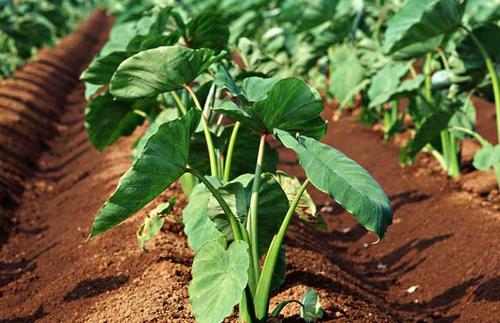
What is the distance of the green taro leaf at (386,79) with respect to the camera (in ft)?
17.9

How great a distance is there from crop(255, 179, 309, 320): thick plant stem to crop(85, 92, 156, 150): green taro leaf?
6.13 ft

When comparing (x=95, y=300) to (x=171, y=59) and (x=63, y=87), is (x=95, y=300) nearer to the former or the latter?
(x=171, y=59)

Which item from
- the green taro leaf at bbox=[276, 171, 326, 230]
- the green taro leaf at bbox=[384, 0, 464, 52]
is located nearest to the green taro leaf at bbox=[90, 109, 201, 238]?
the green taro leaf at bbox=[276, 171, 326, 230]

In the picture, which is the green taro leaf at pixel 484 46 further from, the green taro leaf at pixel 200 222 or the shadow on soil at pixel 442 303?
the green taro leaf at pixel 200 222

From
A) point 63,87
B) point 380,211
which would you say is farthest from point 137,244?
point 63,87

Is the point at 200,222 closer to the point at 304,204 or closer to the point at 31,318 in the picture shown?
the point at 304,204

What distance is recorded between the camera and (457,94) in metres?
5.11

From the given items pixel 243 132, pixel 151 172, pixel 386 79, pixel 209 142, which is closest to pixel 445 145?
pixel 386 79

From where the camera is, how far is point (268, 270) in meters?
2.67

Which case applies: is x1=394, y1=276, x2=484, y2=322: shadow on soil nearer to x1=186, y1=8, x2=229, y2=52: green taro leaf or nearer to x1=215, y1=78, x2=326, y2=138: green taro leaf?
x1=215, y1=78, x2=326, y2=138: green taro leaf

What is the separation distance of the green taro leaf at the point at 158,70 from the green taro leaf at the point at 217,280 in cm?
69

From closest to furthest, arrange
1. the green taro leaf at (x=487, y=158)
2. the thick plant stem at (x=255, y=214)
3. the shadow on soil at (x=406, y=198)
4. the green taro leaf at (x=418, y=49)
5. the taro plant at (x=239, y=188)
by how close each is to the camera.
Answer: the taro plant at (x=239, y=188) < the thick plant stem at (x=255, y=214) < the green taro leaf at (x=487, y=158) < the green taro leaf at (x=418, y=49) < the shadow on soil at (x=406, y=198)

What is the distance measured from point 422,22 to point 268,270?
2085mm

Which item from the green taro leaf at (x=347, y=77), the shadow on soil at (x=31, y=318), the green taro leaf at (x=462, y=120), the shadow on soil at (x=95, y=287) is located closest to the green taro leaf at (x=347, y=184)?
the shadow on soil at (x=95, y=287)
